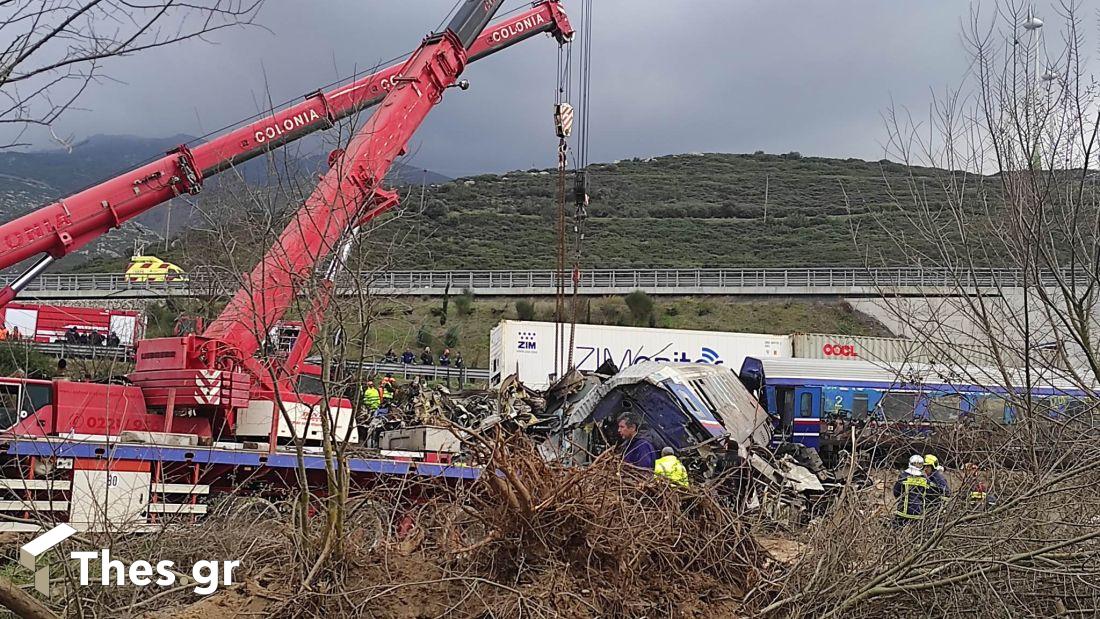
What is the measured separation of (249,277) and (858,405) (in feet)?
52.1

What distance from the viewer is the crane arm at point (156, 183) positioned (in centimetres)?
1037

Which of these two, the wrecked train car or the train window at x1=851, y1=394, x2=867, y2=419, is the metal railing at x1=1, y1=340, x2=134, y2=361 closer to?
the wrecked train car

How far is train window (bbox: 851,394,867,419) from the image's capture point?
2103cm

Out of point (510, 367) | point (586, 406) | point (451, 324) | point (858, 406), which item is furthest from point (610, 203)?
point (586, 406)

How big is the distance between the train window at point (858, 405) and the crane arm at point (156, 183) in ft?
39.6

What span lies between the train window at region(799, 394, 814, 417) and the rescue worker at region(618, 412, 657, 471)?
29.7 feet

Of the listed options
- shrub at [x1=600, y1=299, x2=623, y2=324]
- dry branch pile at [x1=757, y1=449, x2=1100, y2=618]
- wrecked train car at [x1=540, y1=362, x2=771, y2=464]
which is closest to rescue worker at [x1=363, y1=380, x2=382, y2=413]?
wrecked train car at [x1=540, y1=362, x2=771, y2=464]

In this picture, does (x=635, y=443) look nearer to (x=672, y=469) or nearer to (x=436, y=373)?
(x=672, y=469)

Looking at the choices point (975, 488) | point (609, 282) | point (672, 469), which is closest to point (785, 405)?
point (672, 469)

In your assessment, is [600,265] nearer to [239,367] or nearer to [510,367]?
[510,367]

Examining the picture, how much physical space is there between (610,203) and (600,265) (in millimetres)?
21650

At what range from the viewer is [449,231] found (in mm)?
67562

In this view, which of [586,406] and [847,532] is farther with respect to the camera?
[586,406]

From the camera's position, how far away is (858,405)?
21.2 m
